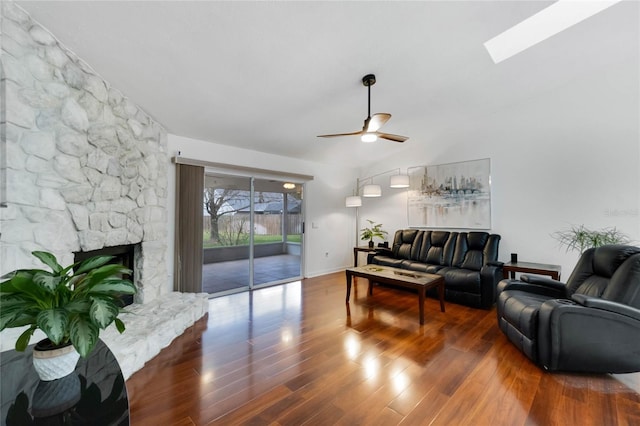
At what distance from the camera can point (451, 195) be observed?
5.07 metres

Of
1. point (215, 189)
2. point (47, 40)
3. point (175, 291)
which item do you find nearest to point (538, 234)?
point (215, 189)

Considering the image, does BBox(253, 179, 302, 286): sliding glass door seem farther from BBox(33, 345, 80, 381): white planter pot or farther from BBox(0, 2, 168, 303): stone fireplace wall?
BBox(33, 345, 80, 381): white planter pot

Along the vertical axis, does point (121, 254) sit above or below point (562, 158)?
below

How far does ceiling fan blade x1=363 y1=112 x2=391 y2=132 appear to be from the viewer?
110 inches

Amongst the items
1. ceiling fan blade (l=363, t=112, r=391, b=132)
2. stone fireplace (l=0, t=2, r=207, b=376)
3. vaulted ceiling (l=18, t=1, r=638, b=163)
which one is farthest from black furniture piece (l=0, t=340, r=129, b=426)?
ceiling fan blade (l=363, t=112, r=391, b=132)

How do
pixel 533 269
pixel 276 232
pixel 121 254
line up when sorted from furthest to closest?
pixel 276 232, pixel 533 269, pixel 121 254

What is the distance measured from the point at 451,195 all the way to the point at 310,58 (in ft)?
12.2

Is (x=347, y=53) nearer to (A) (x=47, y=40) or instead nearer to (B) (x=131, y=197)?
(A) (x=47, y=40)

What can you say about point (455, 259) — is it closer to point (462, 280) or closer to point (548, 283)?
point (462, 280)

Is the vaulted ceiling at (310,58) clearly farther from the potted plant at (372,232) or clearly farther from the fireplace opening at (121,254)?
the potted plant at (372,232)

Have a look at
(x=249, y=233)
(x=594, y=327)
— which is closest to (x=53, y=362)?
(x=594, y=327)

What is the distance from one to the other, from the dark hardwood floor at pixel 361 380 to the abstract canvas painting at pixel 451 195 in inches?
84.9


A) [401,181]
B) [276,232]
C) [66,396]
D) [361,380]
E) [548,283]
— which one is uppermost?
[401,181]

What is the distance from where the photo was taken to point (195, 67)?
2662mm
